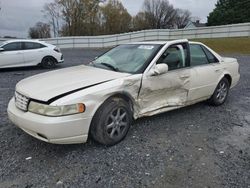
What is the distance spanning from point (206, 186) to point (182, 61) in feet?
8.13

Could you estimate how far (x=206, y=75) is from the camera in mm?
5156

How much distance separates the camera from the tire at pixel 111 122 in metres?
3.51

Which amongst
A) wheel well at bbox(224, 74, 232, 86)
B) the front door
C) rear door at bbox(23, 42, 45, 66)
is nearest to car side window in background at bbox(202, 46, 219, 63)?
wheel well at bbox(224, 74, 232, 86)

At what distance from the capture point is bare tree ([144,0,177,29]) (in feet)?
233

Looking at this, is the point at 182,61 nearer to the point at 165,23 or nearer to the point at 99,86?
the point at 99,86

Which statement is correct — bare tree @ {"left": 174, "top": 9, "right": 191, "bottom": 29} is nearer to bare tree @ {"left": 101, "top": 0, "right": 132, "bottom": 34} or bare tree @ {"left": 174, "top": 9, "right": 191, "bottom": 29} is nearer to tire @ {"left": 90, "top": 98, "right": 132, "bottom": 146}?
bare tree @ {"left": 101, "top": 0, "right": 132, "bottom": 34}

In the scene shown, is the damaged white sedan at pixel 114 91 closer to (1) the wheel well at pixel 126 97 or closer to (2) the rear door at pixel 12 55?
(1) the wheel well at pixel 126 97

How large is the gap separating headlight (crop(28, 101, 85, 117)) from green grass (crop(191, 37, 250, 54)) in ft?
59.7

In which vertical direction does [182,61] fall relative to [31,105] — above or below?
above

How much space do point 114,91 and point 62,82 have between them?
2.39ft

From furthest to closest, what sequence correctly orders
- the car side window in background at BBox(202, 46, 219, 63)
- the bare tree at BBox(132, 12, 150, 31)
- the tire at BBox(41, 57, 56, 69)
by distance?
1. the bare tree at BBox(132, 12, 150, 31)
2. the tire at BBox(41, 57, 56, 69)
3. the car side window in background at BBox(202, 46, 219, 63)

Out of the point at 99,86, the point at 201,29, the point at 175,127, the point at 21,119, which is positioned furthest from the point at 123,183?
the point at 201,29

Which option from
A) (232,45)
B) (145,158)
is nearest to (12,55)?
(145,158)

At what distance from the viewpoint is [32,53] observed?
11.0 m
